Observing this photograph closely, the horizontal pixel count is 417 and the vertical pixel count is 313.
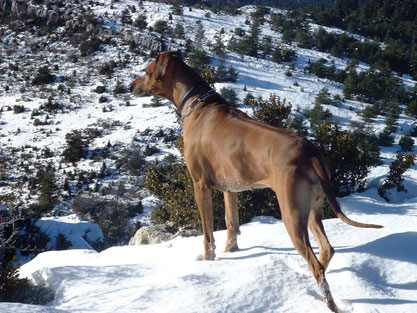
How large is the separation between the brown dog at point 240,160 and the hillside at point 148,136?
446mm

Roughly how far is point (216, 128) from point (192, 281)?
1398 mm

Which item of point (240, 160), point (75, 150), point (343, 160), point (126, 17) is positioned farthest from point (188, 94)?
point (126, 17)

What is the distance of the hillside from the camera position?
122 inches

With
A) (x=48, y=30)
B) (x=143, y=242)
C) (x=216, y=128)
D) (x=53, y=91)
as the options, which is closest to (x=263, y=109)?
(x=143, y=242)

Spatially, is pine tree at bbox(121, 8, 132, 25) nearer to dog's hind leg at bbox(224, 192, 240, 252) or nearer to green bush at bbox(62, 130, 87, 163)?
green bush at bbox(62, 130, 87, 163)

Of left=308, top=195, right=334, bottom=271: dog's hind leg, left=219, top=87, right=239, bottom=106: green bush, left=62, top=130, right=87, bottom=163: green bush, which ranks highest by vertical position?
left=308, top=195, right=334, bottom=271: dog's hind leg

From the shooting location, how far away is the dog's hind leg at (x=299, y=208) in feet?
8.75

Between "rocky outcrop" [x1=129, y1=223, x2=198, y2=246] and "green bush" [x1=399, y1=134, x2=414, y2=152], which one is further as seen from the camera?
"green bush" [x1=399, y1=134, x2=414, y2=152]

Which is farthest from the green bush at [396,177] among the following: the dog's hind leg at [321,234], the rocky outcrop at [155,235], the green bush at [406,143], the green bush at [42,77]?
the green bush at [42,77]

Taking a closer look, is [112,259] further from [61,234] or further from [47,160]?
[47,160]

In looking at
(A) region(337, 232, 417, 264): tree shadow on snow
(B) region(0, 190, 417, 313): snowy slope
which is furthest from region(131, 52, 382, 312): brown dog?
(A) region(337, 232, 417, 264): tree shadow on snow

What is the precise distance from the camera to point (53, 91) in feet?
91.7

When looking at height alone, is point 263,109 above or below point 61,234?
above

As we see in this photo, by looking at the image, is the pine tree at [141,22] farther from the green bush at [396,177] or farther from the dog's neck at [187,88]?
the dog's neck at [187,88]
